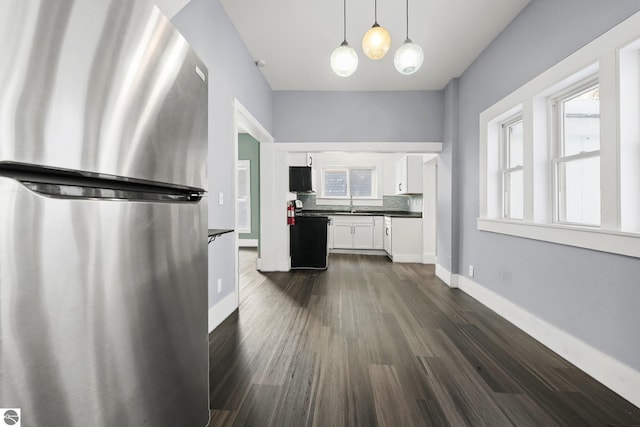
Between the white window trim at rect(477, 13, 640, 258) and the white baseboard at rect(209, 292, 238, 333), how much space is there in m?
2.72

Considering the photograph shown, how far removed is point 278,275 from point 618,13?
422 centimetres

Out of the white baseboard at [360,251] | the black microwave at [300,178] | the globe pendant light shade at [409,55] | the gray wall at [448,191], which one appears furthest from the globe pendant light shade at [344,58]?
the white baseboard at [360,251]

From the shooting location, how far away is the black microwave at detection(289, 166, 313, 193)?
5.95 meters

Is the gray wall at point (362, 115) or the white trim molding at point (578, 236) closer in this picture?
the white trim molding at point (578, 236)

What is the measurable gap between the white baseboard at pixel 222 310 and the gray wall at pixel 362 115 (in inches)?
106

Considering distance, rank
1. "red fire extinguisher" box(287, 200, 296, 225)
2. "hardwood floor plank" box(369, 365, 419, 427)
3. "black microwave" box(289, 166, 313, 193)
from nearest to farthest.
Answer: "hardwood floor plank" box(369, 365, 419, 427), "red fire extinguisher" box(287, 200, 296, 225), "black microwave" box(289, 166, 313, 193)

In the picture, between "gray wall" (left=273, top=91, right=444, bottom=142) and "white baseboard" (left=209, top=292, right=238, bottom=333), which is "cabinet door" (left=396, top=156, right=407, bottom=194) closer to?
"gray wall" (left=273, top=91, right=444, bottom=142)

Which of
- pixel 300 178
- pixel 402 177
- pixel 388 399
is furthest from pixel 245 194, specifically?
pixel 388 399

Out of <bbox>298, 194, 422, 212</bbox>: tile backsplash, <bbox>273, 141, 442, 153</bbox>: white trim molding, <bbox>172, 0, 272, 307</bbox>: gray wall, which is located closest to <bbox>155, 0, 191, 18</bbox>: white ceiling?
<bbox>172, 0, 272, 307</bbox>: gray wall

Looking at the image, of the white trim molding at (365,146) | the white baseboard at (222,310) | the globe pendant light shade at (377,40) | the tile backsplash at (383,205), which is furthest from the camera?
the tile backsplash at (383,205)

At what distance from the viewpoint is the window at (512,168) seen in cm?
306

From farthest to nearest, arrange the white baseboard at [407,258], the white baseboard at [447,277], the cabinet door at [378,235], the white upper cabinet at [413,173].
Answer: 1. the cabinet door at [378,235]
2. the white upper cabinet at [413,173]
3. the white baseboard at [407,258]
4. the white baseboard at [447,277]

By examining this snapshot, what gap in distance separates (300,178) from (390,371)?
454 centimetres

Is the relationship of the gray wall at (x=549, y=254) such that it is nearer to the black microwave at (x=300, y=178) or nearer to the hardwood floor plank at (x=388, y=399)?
the hardwood floor plank at (x=388, y=399)
